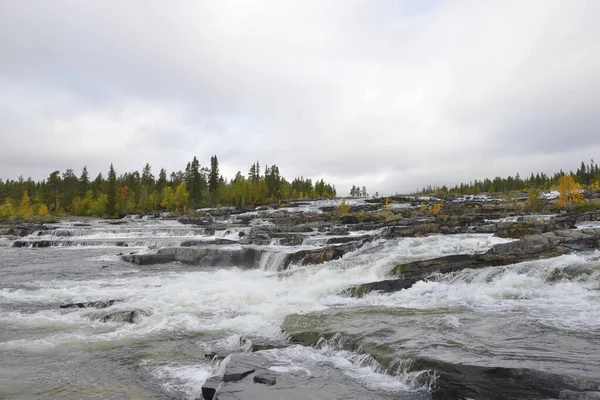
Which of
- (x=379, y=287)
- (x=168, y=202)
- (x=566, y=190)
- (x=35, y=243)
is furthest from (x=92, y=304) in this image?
(x=168, y=202)

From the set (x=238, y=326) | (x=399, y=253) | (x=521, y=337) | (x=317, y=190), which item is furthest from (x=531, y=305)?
(x=317, y=190)

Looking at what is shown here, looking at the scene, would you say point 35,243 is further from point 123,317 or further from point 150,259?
point 123,317

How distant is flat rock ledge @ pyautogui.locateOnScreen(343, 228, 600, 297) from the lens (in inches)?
587

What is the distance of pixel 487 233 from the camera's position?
91.9ft

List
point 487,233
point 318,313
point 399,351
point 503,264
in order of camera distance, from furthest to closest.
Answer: point 487,233
point 503,264
point 318,313
point 399,351

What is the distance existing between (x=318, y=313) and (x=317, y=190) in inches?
5847

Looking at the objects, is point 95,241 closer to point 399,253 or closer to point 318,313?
point 399,253

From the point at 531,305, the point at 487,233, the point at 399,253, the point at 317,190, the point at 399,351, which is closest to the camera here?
the point at 399,351

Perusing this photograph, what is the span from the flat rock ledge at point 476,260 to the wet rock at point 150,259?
15816 millimetres

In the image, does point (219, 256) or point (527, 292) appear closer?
point (527, 292)

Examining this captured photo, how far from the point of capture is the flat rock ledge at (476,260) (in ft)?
49.0

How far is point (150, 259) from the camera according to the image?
2636 cm

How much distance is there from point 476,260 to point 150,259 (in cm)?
1983

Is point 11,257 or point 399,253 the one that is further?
point 11,257
